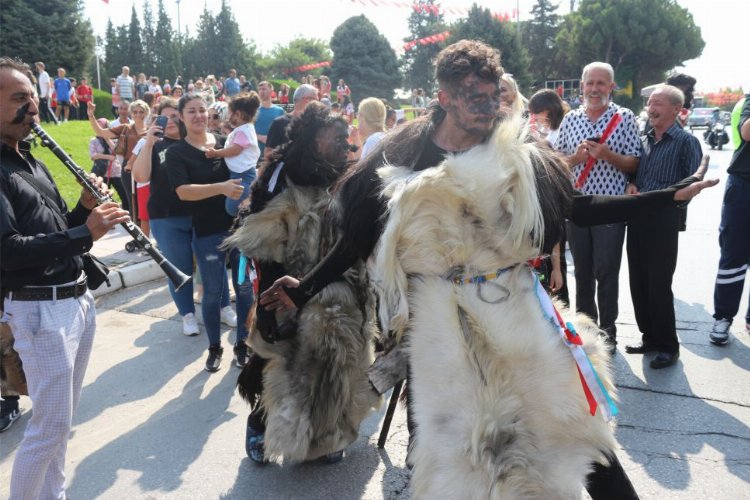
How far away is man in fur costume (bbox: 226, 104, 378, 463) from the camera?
3213 mm

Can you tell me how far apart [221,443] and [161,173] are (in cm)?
297

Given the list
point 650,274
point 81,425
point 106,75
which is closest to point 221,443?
point 81,425

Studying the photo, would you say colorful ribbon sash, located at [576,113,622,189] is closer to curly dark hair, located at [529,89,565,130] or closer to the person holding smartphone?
curly dark hair, located at [529,89,565,130]

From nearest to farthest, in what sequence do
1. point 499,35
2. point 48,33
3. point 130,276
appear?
point 130,276 < point 48,33 < point 499,35

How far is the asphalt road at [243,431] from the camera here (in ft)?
10.6

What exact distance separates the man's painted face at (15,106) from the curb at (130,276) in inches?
179

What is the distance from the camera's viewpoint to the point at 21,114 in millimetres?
2609

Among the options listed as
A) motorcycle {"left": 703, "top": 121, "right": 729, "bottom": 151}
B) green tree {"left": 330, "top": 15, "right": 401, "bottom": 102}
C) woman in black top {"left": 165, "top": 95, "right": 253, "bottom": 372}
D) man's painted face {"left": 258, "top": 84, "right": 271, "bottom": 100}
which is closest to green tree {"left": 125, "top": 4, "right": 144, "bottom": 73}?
green tree {"left": 330, "top": 15, "right": 401, "bottom": 102}

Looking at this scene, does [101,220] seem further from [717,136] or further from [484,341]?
[717,136]

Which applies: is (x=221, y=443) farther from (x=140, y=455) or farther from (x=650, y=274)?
(x=650, y=274)

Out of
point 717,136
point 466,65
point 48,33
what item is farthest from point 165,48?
point 466,65

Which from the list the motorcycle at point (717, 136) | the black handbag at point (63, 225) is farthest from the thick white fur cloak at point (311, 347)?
the motorcycle at point (717, 136)

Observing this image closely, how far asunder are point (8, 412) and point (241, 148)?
8.81ft

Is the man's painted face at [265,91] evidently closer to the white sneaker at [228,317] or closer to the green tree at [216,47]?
the white sneaker at [228,317]
